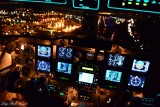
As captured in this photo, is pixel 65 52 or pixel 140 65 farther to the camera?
pixel 65 52

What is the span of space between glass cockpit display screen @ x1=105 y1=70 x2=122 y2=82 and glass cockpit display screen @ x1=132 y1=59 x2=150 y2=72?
386mm

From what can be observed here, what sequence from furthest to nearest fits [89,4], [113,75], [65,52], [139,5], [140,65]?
[65,52], [113,75], [140,65], [89,4], [139,5]

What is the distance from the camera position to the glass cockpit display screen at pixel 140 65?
16.7 feet

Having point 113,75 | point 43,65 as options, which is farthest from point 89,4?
point 43,65

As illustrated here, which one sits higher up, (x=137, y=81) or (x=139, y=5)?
(x=139, y=5)

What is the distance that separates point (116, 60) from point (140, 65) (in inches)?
22.0

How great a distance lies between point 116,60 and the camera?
17.3 feet

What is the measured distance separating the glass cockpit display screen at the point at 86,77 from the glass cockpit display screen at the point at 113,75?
0.41 m

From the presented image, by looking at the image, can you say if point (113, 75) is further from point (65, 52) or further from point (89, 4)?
point (89, 4)

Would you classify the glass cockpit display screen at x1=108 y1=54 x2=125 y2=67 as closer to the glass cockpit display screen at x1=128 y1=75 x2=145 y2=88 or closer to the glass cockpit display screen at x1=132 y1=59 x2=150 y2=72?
the glass cockpit display screen at x1=132 y1=59 x2=150 y2=72

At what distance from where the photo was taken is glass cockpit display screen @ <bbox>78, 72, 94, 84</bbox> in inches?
220

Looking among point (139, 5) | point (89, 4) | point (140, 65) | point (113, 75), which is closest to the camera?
point (139, 5)

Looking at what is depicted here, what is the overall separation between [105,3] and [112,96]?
141 inches

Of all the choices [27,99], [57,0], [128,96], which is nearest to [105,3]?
[57,0]
